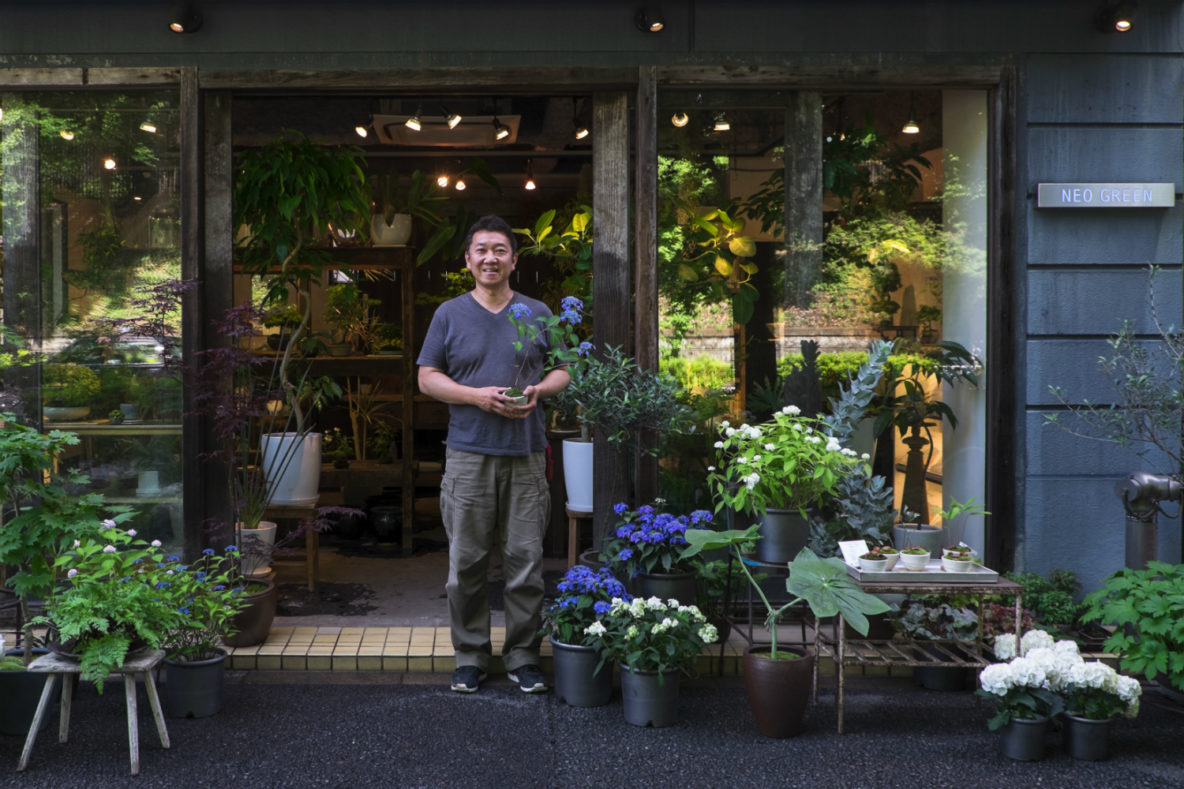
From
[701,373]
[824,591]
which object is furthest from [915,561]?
[701,373]

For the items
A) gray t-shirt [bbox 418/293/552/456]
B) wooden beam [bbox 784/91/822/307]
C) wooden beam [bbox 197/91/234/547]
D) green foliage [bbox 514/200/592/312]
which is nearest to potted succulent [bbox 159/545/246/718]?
wooden beam [bbox 197/91/234/547]

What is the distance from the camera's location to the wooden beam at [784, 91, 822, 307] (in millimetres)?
5445

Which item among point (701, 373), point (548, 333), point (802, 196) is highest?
point (802, 196)

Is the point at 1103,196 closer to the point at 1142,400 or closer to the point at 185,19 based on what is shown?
the point at 1142,400

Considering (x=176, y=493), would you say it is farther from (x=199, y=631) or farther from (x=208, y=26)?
(x=208, y=26)

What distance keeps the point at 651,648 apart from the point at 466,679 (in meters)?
0.97

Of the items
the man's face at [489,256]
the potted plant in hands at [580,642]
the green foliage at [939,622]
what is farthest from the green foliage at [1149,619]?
the man's face at [489,256]

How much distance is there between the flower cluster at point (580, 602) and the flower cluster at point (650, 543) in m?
0.15

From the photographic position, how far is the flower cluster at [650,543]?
460cm

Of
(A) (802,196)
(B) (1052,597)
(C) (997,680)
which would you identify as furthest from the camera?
(A) (802,196)

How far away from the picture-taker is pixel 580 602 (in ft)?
14.4

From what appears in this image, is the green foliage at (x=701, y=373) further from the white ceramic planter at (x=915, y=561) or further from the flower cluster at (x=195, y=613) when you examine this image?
the flower cluster at (x=195, y=613)

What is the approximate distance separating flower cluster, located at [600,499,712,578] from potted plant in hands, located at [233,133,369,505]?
2165 millimetres

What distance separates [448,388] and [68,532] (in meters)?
1.56
